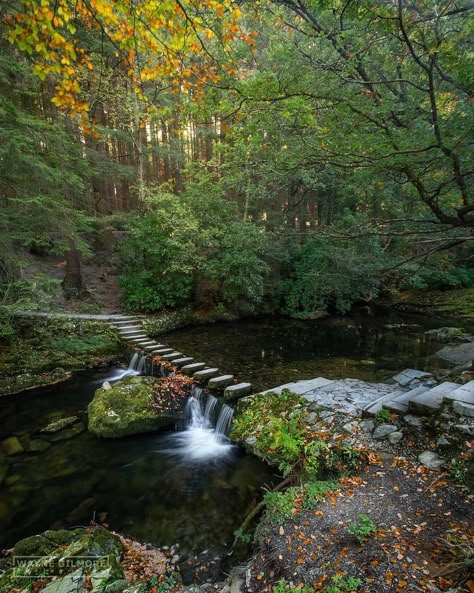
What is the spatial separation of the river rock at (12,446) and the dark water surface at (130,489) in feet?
0.38

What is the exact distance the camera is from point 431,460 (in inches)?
142

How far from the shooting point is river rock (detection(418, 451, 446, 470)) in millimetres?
3515

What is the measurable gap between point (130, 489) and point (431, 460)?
4.12 m

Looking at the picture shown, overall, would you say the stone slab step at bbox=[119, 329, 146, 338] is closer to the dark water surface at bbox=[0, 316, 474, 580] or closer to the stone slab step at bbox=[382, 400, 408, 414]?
the dark water surface at bbox=[0, 316, 474, 580]

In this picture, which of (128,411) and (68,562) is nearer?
(68,562)

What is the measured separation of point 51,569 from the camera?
2.84 m

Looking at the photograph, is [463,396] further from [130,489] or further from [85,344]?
[85,344]

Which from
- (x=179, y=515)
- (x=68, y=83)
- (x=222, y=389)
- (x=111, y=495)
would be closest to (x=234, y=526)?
(x=179, y=515)

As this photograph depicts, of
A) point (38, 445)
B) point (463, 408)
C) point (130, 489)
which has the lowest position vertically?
point (130, 489)

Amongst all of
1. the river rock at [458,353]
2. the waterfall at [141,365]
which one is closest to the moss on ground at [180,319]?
the waterfall at [141,365]

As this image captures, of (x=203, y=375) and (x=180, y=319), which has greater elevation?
(x=180, y=319)

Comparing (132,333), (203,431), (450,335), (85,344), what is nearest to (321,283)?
(450,335)

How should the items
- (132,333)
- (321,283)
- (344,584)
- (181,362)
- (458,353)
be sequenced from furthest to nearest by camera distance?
1. (321,283)
2. (132,333)
3. (458,353)
4. (181,362)
5. (344,584)

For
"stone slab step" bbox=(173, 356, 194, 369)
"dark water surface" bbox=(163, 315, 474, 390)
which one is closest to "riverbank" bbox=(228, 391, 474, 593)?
"dark water surface" bbox=(163, 315, 474, 390)
